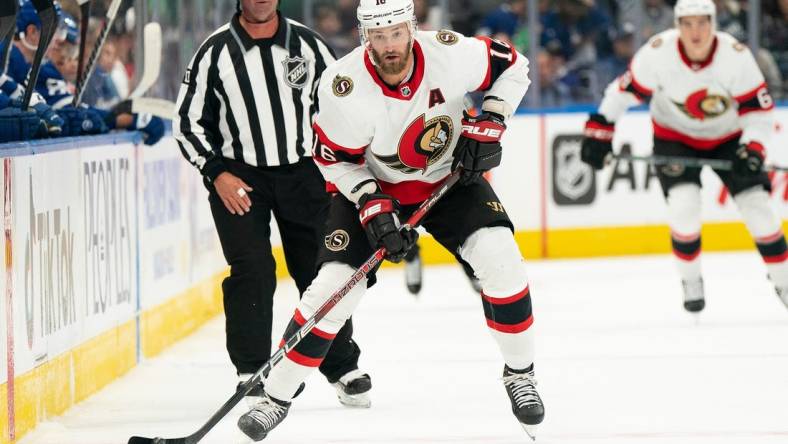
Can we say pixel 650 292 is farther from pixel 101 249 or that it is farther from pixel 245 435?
pixel 245 435

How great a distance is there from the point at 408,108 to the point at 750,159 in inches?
Result: 94.6

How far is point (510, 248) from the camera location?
3.57 meters

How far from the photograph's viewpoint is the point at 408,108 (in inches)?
139

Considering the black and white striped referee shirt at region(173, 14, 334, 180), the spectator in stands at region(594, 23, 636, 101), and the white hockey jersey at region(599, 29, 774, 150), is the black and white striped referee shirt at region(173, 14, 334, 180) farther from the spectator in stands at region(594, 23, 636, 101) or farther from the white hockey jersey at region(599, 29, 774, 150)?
the spectator in stands at region(594, 23, 636, 101)

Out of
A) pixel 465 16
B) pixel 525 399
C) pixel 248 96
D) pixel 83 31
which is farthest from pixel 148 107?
pixel 465 16

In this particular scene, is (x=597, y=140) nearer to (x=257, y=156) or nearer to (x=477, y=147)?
(x=257, y=156)

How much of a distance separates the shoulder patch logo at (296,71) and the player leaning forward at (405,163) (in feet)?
2.03

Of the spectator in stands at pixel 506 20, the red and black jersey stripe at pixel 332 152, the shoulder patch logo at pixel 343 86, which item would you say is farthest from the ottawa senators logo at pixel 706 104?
the spectator in stands at pixel 506 20

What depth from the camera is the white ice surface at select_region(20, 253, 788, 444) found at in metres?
3.90

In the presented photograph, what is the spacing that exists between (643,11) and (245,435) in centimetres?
634

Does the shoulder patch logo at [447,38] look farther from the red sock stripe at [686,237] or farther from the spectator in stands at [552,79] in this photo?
the spectator in stands at [552,79]

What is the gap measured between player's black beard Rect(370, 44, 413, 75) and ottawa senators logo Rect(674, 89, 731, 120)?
2.58 meters

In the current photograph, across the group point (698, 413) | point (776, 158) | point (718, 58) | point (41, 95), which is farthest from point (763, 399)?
point (776, 158)

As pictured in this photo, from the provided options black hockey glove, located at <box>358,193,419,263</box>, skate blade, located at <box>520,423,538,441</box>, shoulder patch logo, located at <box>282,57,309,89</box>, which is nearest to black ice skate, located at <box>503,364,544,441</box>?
skate blade, located at <box>520,423,538,441</box>
